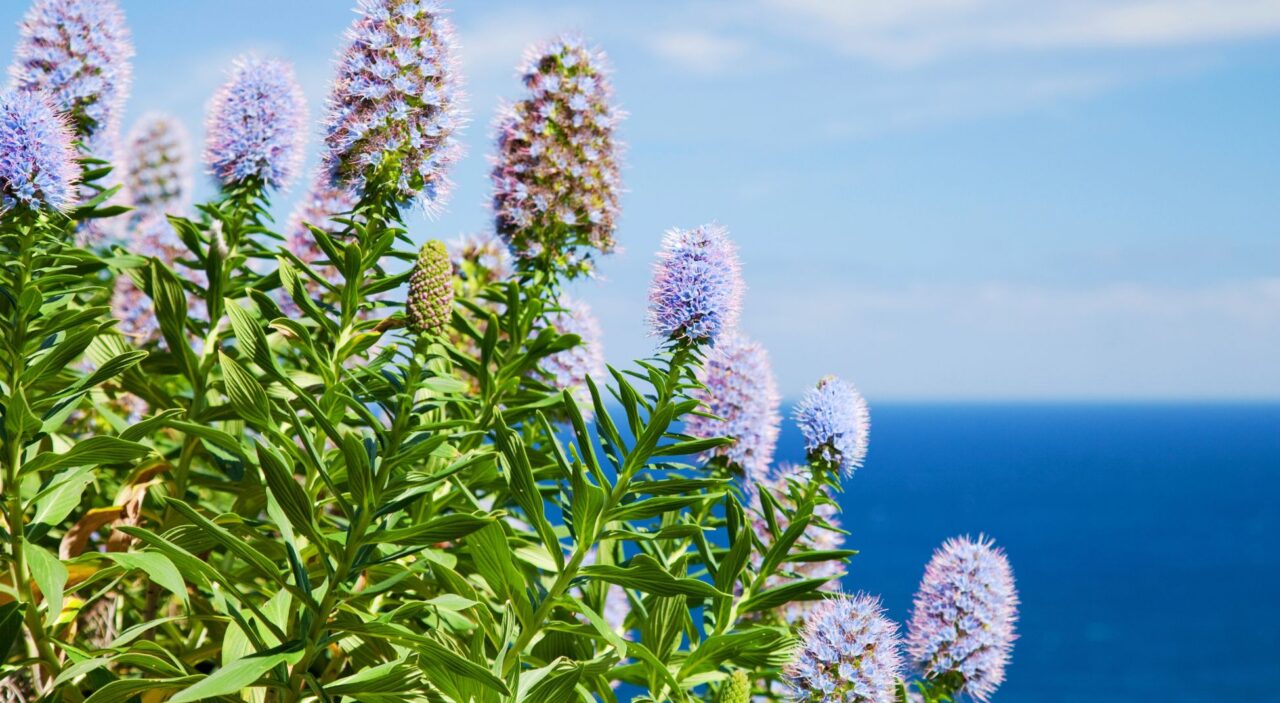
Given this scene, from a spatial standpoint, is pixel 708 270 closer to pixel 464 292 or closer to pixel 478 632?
pixel 478 632

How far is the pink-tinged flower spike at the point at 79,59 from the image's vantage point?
2.92 metres

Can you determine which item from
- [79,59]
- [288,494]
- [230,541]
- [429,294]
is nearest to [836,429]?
[429,294]

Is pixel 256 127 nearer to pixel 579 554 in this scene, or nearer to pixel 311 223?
pixel 311 223

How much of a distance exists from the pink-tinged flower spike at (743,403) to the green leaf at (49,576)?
1546 mm

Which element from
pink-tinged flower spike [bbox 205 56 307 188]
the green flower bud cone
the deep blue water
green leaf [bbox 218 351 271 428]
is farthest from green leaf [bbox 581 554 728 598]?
the deep blue water

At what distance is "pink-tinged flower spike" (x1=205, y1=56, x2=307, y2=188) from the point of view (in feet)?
9.18

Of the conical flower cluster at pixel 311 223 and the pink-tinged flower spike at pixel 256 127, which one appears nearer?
the pink-tinged flower spike at pixel 256 127

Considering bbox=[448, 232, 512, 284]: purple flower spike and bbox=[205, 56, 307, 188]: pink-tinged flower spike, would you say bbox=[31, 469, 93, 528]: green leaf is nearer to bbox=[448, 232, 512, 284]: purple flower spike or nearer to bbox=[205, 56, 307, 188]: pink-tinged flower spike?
bbox=[205, 56, 307, 188]: pink-tinged flower spike

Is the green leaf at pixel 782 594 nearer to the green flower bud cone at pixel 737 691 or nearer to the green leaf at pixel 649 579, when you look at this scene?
the green flower bud cone at pixel 737 691

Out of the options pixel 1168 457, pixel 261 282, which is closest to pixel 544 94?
pixel 261 282

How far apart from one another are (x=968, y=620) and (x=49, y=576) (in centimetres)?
215

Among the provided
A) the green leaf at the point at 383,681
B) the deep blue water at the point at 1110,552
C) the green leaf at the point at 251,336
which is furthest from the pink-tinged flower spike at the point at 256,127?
the deep blue water at the point at 1110,552

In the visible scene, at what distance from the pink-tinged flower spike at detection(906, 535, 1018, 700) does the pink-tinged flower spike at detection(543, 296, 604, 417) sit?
1.21 metres

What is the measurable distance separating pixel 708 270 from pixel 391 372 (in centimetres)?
74
